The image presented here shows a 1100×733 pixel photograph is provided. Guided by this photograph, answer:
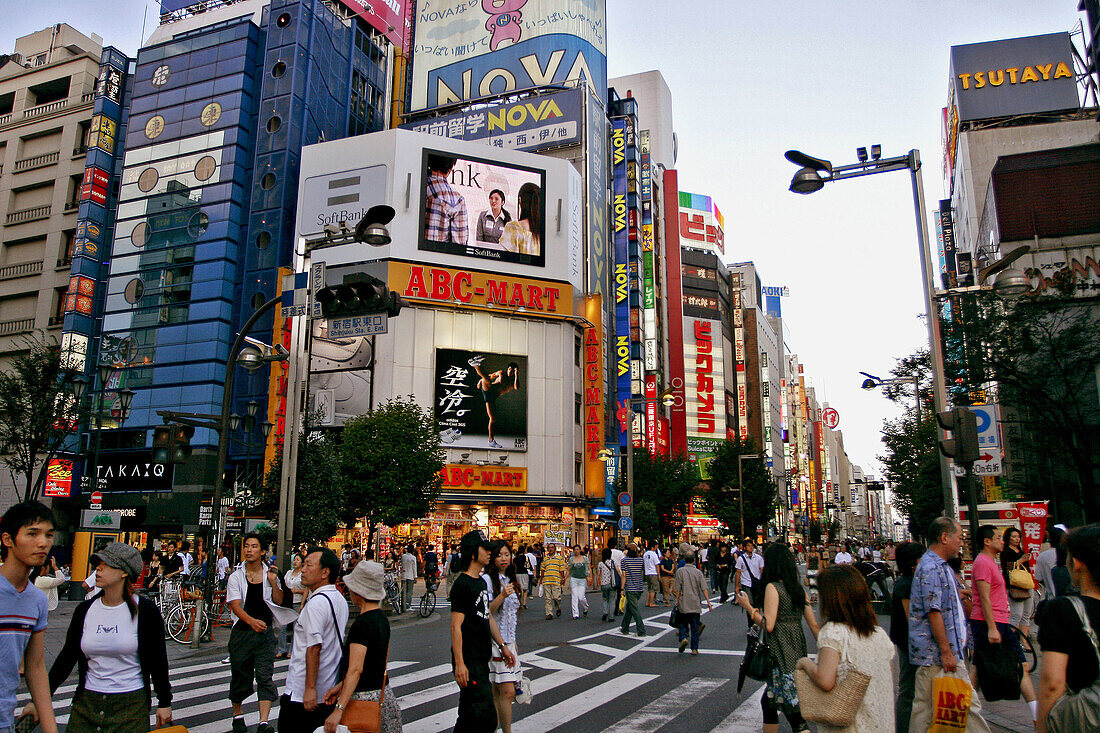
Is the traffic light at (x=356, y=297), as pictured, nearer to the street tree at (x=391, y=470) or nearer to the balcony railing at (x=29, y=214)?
the street tree at (x=391, y=470)

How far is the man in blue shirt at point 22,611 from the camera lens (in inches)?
153

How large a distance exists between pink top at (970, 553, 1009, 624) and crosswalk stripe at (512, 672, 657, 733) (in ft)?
13.3

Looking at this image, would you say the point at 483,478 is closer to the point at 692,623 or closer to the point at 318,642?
the point at 692,623

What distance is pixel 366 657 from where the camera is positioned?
495 centimetres

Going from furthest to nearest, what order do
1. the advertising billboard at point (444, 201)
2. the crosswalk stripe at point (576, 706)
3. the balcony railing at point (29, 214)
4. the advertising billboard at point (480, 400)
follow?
the balcony railing at point (29, 214) → the advertising billboard at point (444, 201) → the advertising billboard at point (480, 400) → the crosswalk stripe at point (576, 706)

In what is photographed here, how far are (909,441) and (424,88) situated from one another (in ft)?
138

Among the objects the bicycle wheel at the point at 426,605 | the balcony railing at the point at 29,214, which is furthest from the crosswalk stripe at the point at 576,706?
the balcony railing at the point at 29,214

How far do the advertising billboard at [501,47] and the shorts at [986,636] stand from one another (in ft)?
171

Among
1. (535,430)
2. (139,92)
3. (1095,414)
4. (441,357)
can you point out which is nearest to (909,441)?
(1095,414)

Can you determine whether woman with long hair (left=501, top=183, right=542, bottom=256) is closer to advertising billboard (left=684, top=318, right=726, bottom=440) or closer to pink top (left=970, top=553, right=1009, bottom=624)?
pink top (left=970, top=553, right=1009, bottom=624)

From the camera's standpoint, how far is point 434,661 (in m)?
12.4

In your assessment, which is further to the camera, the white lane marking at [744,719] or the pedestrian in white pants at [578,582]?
the pedestrian in white pants at [578,582]

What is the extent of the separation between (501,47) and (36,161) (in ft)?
104

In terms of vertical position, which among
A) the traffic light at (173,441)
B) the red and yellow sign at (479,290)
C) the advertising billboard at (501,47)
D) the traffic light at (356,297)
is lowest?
the traffic light at (173,441)
